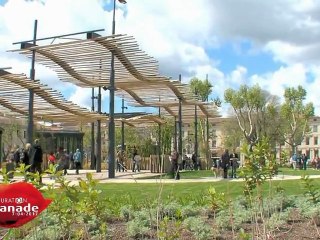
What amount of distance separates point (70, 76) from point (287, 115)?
169ft

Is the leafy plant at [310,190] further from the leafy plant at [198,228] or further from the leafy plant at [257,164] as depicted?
the leafy plant at [198,228]

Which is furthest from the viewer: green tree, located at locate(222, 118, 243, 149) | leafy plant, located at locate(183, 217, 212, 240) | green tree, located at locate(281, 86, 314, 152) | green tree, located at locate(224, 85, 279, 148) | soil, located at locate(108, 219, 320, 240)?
green tree, located at locate(222, 118, 243, 149)

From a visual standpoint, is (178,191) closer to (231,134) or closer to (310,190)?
(310,190)

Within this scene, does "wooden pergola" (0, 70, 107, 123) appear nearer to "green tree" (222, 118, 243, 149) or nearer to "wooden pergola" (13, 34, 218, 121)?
"wooden pergola" (13, 34, 218, 121)

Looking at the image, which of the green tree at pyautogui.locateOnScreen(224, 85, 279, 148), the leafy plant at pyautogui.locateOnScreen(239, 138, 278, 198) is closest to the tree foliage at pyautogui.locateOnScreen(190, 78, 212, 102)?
the green tree at pyautogui.locateOnScreen(224, 85, 279, 148)

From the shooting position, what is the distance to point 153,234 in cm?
608

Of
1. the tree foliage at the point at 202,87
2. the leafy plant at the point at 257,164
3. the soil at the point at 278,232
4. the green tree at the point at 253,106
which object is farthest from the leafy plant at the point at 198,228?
the green tree at the point at 253,106

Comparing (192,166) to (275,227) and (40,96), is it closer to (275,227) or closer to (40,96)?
(40,96)

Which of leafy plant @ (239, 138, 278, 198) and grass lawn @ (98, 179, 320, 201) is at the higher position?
leafy plant @ (239, 138, 278, 198)

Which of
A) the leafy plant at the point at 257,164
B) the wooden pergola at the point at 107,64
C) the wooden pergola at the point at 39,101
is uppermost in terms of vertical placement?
the wooden pergola at the point at 107,64

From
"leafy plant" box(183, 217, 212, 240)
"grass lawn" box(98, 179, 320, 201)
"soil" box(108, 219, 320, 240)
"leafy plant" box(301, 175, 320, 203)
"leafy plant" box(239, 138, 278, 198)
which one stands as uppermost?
"leafy plant" box(239, 138, 278, 198)

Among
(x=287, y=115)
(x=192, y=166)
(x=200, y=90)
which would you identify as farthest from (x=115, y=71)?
(x=287, y=115)

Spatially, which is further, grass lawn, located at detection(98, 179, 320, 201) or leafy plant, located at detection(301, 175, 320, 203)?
grass lawn, located at detection(98, 179, 320, 201)

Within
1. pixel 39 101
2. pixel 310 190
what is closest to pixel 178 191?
pixel 310 190
